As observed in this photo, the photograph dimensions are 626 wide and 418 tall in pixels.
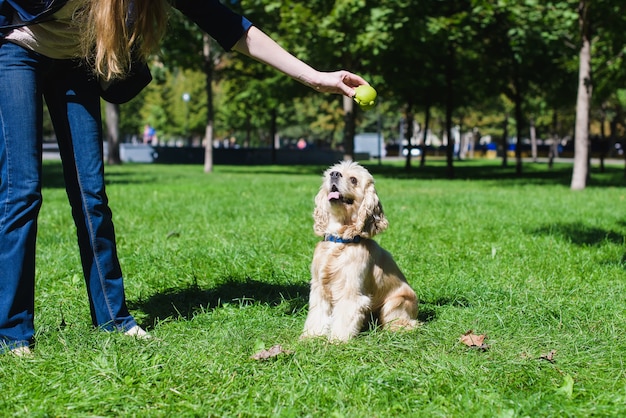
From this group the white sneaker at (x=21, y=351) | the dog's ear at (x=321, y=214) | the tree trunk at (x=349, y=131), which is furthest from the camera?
the tree trunk at (x=349, y=131)

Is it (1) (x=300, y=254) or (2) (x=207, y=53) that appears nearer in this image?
(1) (x=300, y=254)

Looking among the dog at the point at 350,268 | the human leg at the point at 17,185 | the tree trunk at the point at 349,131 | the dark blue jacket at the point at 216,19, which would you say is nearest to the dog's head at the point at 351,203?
the dog at the point at 350,268

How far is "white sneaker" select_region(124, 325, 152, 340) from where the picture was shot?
350 centimetres

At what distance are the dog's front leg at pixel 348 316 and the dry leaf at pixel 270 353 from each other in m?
0.40

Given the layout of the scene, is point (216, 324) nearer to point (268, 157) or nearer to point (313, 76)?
point (313, 76)

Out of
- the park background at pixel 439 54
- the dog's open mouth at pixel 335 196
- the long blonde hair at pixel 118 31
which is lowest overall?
the dog's open mouth at pixel 335 196

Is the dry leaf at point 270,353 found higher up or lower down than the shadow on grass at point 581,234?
lower down

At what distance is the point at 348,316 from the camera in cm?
366

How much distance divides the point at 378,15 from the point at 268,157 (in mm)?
27281

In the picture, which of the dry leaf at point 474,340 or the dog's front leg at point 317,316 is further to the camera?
the dog's front leg at point 317,316

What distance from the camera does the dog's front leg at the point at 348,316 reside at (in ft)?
11.9

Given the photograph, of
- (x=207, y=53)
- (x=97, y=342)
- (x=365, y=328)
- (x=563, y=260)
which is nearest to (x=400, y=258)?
(x=563, y=260)

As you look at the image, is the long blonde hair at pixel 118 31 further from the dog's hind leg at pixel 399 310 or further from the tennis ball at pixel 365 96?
the dog's hind leg at pixel 399 310

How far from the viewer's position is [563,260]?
5.82m
